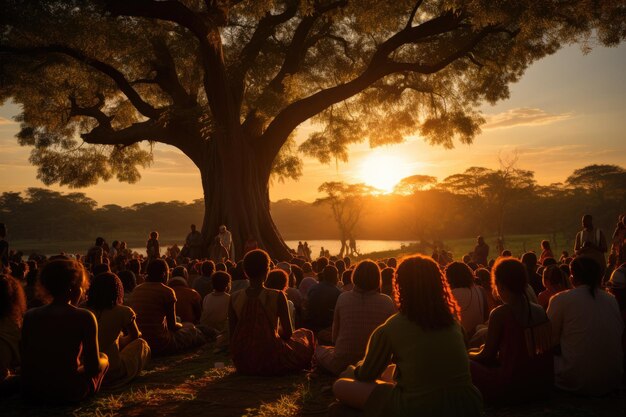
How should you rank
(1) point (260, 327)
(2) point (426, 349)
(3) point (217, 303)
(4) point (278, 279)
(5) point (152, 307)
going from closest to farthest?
1. (2) point (426, 349)
2. (1) point (260, 327)
3. (4) point (278, 279)
4. (5) point (152, 307)
5. (3) point (217, 303)

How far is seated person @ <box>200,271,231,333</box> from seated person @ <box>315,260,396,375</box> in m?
3.13

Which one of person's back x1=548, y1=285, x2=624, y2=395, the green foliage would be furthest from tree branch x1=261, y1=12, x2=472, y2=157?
person's back x1=548, y1=285, x2=624, y2=395

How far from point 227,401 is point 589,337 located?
3235 millimetres

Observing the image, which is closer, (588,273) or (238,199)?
(588,273)

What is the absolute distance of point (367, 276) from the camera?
532 centimetres

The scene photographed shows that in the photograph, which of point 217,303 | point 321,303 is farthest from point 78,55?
point 321,303

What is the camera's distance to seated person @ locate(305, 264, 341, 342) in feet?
24.5

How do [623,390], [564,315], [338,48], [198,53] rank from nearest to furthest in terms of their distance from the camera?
[564,315], [623,390], [198,53], [338,48]

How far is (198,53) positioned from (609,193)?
51.5m

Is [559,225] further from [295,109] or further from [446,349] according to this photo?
[446,349]

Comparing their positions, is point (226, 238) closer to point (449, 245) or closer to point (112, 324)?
point (112, 324)

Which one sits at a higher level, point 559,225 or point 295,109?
point 295,109

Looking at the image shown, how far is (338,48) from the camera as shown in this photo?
70.3ft

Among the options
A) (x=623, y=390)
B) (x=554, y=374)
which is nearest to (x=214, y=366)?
(x=554, y=374)
